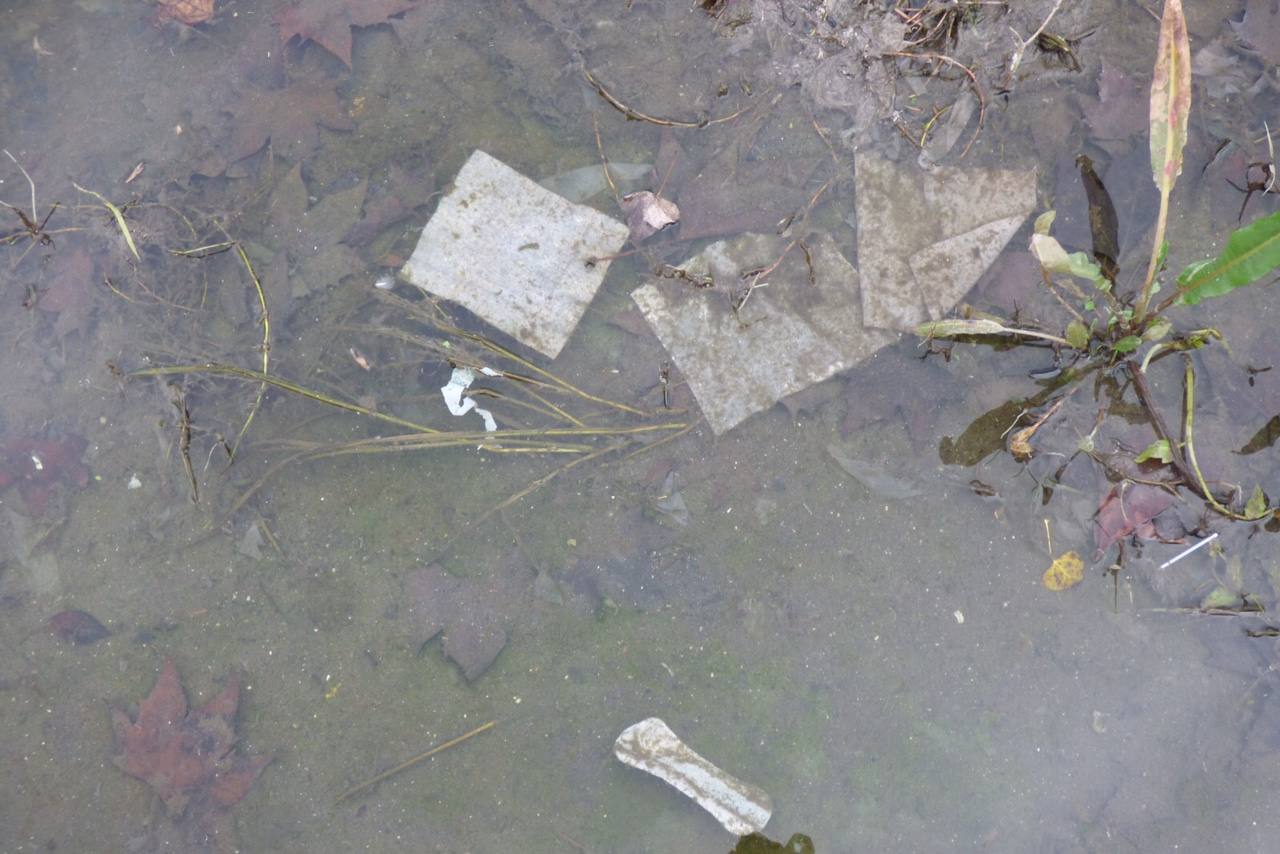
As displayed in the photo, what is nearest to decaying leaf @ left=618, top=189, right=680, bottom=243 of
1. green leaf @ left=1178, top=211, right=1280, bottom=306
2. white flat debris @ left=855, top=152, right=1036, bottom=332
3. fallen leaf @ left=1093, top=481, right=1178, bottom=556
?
white flat debris @ left=855, top=152, right=1036, bottom=332

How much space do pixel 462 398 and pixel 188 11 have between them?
182 centimetres

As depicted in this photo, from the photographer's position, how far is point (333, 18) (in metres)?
3.09

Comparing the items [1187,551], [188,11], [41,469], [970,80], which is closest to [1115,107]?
[970,80]

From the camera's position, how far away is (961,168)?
285cm

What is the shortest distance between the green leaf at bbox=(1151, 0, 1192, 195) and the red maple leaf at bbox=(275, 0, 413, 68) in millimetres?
2502

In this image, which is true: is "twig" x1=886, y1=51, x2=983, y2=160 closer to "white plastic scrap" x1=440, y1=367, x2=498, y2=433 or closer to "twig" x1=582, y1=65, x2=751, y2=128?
"twig" x1=582, y1=65, x2=751, y2=128

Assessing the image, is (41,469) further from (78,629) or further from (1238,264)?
(1238,264)

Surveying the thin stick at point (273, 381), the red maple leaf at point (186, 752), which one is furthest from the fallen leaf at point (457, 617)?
the red maple leaf at point (186, 752)

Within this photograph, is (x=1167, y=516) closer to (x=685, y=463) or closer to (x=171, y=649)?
(x=685, y=463)

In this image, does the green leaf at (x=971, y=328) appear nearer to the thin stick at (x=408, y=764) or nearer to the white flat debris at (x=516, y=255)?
the white flat debris at (x=516, y=255)

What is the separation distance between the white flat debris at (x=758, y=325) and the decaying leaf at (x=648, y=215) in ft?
0.55

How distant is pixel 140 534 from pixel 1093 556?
Result: 3.10m

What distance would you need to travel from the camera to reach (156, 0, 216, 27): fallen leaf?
311cm

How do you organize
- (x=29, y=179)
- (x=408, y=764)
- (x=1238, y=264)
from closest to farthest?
(x=1238, y=264)
(x=408, y=764)
(x=29, y=179)
